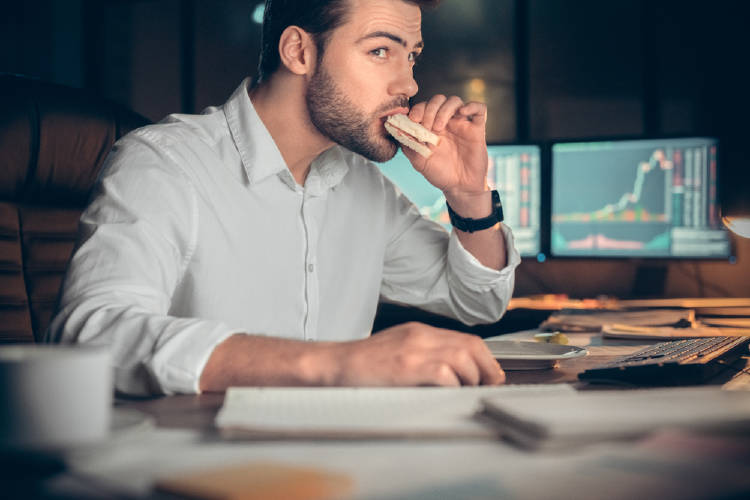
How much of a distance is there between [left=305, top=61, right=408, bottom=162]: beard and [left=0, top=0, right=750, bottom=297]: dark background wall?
4.78 ft

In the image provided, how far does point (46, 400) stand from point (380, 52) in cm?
110

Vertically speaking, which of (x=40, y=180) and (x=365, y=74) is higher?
(x=365, y=74)

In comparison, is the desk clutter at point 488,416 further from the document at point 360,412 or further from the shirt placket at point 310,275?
the shirt placket at point 310,275

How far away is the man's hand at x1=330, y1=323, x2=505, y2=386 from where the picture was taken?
730 mm

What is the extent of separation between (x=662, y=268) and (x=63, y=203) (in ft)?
6.89

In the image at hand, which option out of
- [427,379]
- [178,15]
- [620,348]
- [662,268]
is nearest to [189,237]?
[427,379]

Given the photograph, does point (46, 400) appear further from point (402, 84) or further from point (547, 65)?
point (547, 65)

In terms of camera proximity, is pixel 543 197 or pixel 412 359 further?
pixel 543 197

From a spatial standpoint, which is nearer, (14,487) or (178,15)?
(14,487)

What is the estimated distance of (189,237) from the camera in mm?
1210

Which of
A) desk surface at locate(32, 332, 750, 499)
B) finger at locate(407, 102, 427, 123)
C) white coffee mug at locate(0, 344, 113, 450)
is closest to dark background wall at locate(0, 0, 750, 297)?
finger at locate(407, 102, 427, 123)

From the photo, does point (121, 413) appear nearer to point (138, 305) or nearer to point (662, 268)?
point (138, 305)

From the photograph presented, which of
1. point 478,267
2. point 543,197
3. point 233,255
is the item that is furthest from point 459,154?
point 543,197

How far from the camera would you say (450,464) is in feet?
1.59
